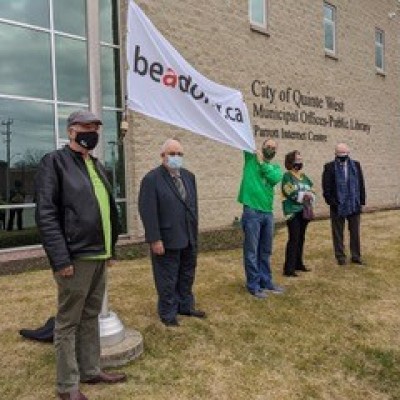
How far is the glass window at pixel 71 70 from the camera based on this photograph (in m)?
12.1

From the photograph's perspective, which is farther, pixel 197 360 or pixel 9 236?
pixel 9 236

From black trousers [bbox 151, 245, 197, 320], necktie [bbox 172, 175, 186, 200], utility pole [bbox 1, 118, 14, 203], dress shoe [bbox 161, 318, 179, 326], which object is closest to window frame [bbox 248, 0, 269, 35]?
utility pole [bbox 1, 118, 14, 203]

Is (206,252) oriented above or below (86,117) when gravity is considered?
below

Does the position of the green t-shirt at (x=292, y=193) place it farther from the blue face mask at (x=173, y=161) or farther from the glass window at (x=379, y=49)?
the glass window at (x=379, y=49)

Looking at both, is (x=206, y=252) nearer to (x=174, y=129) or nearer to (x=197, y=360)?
(x=174, y=129)

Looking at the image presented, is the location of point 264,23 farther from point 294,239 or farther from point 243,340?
point 243,340

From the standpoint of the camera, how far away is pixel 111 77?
13016mm

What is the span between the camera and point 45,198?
158 inches

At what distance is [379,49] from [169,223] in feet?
65.3

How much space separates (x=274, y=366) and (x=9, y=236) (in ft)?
24.0

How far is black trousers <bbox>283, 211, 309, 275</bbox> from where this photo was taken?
845cm

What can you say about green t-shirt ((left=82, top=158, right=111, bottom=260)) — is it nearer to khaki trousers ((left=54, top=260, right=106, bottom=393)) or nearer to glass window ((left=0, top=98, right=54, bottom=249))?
khaki trousers ((left=54, top=260, right=106, bottom=393))

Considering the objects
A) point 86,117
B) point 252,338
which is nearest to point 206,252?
point 252,338

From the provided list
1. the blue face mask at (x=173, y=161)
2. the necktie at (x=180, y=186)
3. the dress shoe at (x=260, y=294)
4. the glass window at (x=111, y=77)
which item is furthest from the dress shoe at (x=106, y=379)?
the glass window at (x=111, y=77)
